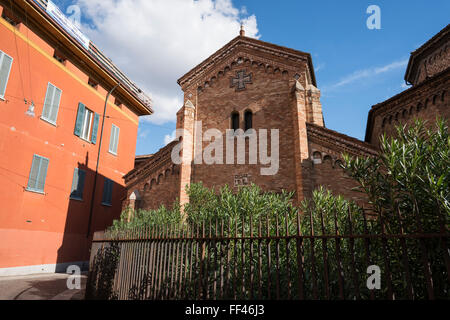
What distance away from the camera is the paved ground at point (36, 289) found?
624 cm

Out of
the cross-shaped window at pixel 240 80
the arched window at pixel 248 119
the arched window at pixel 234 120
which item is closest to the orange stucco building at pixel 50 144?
the cross-shaped window at pixel 240 80

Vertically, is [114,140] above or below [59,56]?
below

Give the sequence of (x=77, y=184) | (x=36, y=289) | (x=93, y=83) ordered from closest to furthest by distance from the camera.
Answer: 1. (x=36, y=289)
2. (x=77, y=184)
3. (x=93, y=83)

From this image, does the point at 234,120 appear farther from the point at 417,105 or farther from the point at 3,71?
the point at 3,71

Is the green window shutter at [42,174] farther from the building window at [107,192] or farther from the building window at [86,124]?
the building window at [107,192]

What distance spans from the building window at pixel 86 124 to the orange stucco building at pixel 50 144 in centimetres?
5

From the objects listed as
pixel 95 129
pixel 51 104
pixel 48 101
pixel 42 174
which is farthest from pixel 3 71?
pixel 95 129

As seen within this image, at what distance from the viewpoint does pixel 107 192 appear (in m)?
13.3

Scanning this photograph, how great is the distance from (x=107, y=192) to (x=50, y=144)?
3940mm

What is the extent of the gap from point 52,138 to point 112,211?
198 inches
